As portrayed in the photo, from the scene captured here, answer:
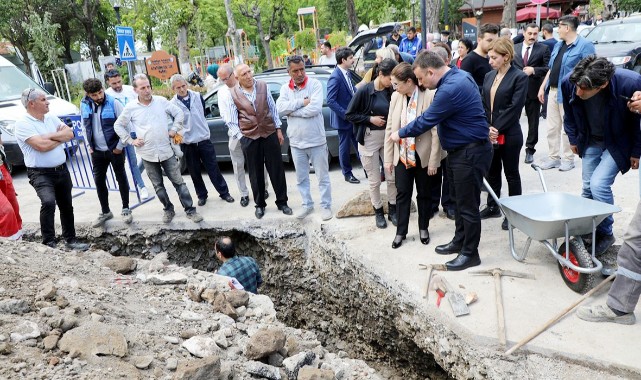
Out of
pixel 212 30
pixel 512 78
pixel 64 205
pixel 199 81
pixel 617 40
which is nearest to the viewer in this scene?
pixel 512 78

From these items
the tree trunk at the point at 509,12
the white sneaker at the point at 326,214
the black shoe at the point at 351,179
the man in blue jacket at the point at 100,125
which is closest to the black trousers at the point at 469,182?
the white sneaker at the point at 326,214

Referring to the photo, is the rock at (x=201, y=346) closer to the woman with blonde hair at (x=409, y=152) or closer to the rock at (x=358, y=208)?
the woman with blonde hair at (x=409, y=152)

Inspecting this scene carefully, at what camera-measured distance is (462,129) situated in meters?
4.14

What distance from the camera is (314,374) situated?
3.25 meters

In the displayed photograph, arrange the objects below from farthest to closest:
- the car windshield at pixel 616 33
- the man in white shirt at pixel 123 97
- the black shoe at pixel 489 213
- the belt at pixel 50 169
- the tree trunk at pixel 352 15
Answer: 1. the tree trunk at pixel 352 15
2. the car windshield at pixel 616 33
3. the man in white shirt at pixel 123 97
4. the belt at pixel 50 169
5. the black shoe at pixel 489 213

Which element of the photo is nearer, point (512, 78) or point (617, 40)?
point (512, 78)

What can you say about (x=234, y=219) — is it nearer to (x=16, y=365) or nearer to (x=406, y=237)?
(x=406, y=237)

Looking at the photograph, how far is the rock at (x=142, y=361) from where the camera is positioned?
296 cm

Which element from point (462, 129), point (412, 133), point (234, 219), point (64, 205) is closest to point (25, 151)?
point (64, 205)

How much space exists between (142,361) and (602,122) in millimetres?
3935

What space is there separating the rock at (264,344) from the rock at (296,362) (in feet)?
0.42

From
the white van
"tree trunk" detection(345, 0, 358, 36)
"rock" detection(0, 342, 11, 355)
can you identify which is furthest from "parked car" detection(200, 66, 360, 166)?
"tree trunk" detection(345, 0, 358, 36)

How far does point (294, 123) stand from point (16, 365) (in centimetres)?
379

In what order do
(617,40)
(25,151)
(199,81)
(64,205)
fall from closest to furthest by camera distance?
(25,151), (64,205), (617,40), (199,81)
